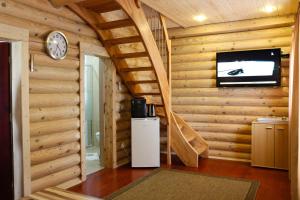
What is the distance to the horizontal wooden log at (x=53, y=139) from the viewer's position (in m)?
3.27

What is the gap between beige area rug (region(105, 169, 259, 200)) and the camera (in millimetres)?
3389

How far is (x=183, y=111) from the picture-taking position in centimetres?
572

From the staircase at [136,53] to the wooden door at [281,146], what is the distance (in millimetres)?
1322

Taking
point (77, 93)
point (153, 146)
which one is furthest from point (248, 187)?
point (77, 93)

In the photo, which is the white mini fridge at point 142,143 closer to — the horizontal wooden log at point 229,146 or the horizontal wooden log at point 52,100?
the horizontal wooden log at point 52,100

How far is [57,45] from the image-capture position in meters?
3.51

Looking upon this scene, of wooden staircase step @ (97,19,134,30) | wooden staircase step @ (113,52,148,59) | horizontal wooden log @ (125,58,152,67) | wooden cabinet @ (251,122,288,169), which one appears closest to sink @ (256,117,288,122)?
wooden cabinet @ (251,122,288,169)

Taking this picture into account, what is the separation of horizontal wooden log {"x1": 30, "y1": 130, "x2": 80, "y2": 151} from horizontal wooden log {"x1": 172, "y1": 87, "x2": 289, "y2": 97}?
2.60 m

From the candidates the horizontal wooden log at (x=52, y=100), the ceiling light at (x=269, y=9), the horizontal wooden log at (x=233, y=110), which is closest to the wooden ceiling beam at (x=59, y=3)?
the horizontal wooden log at (x=52, y=100)

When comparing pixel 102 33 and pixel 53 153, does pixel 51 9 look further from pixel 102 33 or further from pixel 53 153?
pixel 53 153

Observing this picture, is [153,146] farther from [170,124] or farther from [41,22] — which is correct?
[41,22]

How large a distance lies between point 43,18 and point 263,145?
13.1ft

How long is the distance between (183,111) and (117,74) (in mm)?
1725

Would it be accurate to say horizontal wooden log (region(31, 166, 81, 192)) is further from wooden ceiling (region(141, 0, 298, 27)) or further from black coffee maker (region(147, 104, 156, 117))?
wooden ceiling (region(141, 0, 298, 27))
